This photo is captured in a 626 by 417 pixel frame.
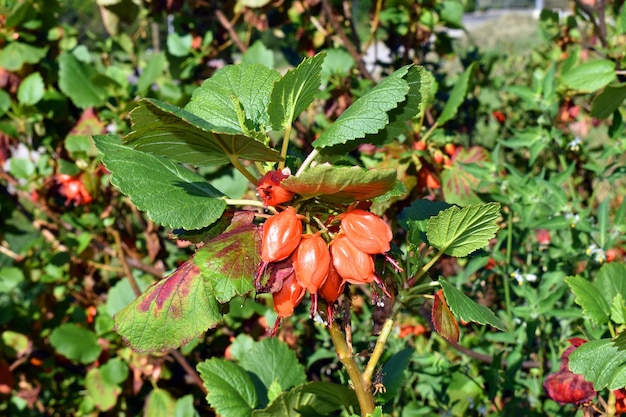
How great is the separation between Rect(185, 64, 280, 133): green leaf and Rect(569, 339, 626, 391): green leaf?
1.62ft

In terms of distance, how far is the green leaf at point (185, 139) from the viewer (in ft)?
2.18

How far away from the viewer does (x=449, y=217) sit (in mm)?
759

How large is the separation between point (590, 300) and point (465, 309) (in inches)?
13.7

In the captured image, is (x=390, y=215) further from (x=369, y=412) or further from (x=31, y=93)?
(x=31, y=93)

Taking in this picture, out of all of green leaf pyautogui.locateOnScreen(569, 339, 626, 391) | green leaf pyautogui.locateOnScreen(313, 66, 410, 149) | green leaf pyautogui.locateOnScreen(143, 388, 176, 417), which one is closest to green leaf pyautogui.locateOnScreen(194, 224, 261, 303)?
green leaf pyautogui.locateOnScreen(313, 66, 410, 149)

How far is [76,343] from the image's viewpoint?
1.88 metres

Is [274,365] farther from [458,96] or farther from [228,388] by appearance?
[458,96]

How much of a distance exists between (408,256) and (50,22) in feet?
6.07

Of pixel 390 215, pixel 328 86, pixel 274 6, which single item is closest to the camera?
pixel 390 215

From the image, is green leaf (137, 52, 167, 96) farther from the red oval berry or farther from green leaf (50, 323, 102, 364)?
the red oval berry

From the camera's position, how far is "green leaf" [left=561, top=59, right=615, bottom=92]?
1523mm

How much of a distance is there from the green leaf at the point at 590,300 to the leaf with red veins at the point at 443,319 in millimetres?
286

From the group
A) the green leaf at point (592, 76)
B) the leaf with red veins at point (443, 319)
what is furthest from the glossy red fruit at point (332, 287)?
the green leaf at point (592, 76)

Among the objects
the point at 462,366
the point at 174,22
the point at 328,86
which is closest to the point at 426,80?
the point at 462,366
